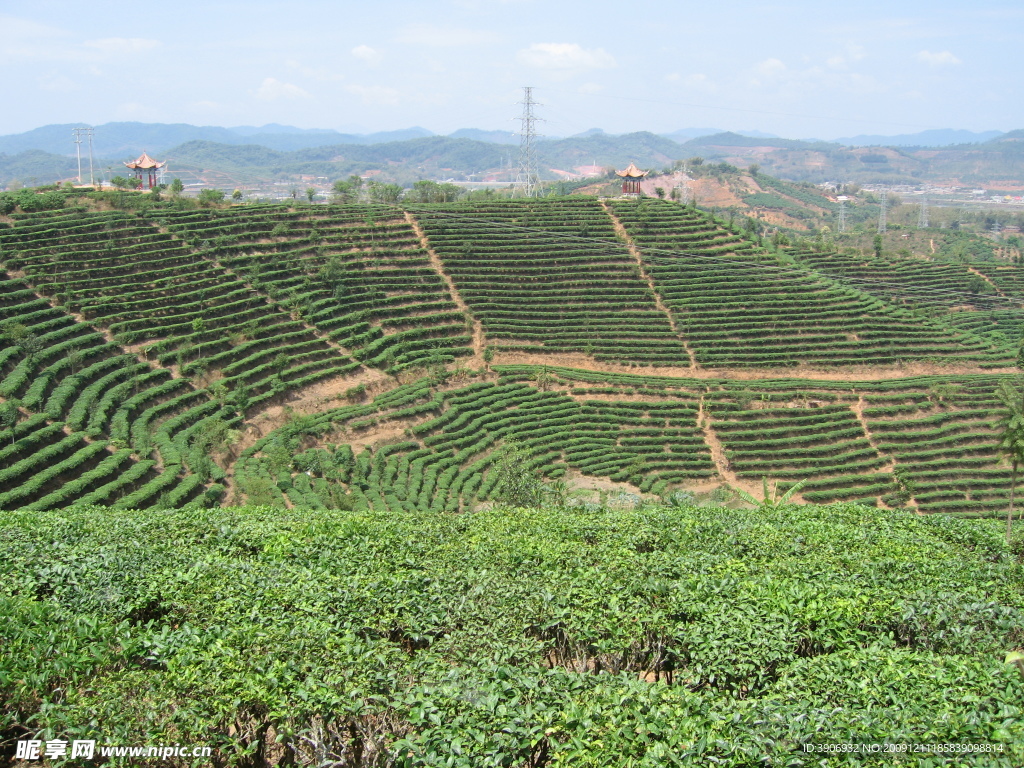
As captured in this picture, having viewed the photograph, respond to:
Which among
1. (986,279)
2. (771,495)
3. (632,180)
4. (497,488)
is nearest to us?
(497,488)

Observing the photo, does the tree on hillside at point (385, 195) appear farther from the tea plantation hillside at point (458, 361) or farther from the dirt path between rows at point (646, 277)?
the dirt path between rows at point (646, 277)

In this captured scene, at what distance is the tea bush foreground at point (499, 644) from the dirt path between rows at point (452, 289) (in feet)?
103

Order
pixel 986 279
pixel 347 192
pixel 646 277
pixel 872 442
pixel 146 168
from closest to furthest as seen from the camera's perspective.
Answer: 1. pixel 872 442
2. pixel 646 277
3. pixel 146 168
4. pixel 986 279
5. pixel 347 192

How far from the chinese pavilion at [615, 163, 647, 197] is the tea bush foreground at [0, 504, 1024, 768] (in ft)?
186

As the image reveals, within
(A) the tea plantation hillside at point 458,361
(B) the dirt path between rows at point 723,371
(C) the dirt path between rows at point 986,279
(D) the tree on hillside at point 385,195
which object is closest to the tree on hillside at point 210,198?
(A) the tea plantation hillside at point 458,361

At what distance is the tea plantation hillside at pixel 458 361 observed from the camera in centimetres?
3125

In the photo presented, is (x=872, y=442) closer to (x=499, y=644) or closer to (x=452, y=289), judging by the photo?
(x=452, y=289)

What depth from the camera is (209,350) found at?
3859 centimetres

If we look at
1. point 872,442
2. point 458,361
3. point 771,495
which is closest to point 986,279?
point 872,442

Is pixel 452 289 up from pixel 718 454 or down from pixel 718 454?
up

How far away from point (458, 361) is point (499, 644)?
3587cm

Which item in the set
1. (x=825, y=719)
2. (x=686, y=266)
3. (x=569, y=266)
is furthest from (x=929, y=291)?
(x=825, y=719)

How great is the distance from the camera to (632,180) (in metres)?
69.0

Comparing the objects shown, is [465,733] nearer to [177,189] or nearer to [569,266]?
[569,266]
